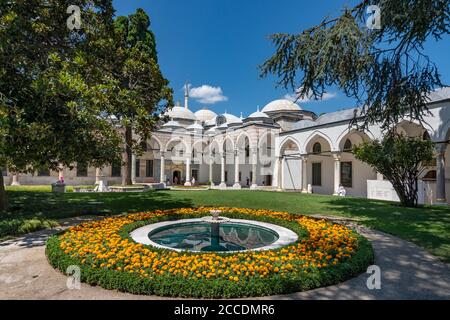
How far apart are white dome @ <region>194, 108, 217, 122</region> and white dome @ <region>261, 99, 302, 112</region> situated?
624 inches

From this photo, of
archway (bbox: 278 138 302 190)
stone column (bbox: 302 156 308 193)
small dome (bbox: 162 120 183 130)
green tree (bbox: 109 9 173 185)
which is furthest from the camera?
small dome (bbox: 162 120 183 130)

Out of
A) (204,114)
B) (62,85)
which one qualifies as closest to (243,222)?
(62,85)

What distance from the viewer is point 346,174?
2273cm

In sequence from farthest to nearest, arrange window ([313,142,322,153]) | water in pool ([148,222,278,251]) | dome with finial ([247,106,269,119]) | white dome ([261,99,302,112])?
white dome ([261,99,302,112]), dome with finial ([247,106,269,119]), window ([313,142,322,153]), water in pool ([148,222,278,251])

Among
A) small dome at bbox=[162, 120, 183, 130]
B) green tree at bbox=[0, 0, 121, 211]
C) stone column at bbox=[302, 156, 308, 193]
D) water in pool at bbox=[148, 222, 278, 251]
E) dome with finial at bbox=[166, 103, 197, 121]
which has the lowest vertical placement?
water in pool at bbox=[148, 222, 278, 251]

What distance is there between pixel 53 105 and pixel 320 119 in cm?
2050

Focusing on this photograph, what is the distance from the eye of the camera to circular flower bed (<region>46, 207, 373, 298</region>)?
142 inches

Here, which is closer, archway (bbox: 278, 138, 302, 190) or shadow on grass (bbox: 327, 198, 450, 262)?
shadow on grass (bbox: 327, 198, 450, 262)

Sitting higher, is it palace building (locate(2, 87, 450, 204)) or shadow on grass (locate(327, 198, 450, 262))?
palace building (locate(2, 87, 450, 204))

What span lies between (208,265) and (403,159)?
37.8 ft

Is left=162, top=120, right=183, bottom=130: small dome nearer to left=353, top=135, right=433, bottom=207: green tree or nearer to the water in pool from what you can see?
left=353, top=135, right=433, bottom=207: green tree

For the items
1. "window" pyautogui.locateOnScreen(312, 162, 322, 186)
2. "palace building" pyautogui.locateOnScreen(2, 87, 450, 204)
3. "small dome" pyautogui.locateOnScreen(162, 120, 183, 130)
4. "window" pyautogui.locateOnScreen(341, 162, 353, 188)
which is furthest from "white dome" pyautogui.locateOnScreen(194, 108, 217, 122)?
"window" pyautogui.locateOnScreen(341, 162, 353, 188)

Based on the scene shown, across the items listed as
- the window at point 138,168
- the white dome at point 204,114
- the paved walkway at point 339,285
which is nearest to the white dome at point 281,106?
the white dome at point 204,114

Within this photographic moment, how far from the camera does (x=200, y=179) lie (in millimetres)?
39062
